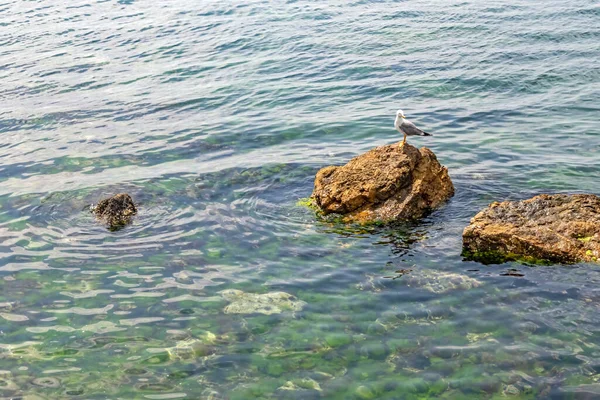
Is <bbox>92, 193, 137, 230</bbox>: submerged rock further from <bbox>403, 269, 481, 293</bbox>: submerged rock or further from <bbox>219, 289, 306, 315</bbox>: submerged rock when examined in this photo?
<bbox>403, 269, 481, 293</bbox>: submerged rock

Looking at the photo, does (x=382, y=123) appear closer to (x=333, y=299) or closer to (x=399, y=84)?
(x=399, y=84)

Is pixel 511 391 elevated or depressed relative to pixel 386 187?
depressed

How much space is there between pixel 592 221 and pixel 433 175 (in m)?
4.03

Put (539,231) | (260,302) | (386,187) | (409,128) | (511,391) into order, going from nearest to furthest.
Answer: (511,391), (260,302), (539,231), (386,187), (409,128)

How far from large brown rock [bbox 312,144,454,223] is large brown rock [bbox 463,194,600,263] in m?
1.88

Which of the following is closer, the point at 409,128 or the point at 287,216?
the point at 287,216

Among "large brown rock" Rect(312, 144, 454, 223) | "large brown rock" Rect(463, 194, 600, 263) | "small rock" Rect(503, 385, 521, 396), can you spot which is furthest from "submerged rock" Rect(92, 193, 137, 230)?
"small rock" Rect(503, 385, 521, 396)

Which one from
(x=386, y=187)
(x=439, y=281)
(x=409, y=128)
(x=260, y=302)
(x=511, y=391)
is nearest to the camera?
(x=511, y=391)

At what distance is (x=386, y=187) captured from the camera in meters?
15.2

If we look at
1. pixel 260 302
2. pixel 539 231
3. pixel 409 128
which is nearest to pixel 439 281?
pixel 539 231

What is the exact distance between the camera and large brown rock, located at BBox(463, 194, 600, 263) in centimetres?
1259

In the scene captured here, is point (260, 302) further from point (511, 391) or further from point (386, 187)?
point (511, 391)

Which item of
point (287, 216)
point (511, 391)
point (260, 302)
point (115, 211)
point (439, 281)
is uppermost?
point (115, 211)

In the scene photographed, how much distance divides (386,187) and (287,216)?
2599mm
